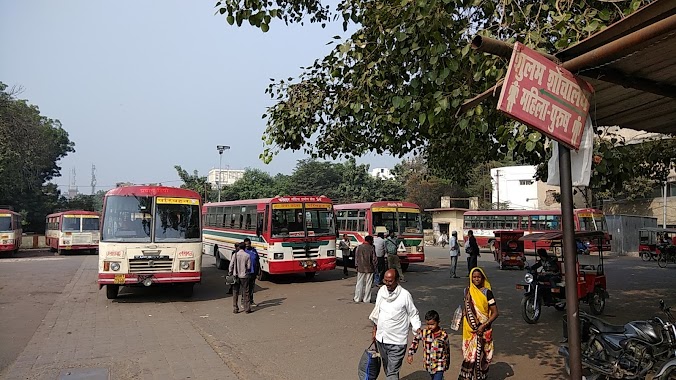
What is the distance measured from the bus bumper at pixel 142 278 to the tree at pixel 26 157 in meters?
22.6

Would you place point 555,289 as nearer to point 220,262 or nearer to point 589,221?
point 220,262

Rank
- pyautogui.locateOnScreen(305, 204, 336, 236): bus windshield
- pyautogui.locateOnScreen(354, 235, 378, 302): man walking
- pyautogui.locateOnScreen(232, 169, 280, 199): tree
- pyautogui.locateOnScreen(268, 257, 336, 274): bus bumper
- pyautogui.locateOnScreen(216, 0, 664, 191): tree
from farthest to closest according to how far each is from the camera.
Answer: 1. pyautogui.locateOnScreen(232, 169, 280, 199): tree
2. pyautogui.locateOnScreen(305, 204, 336, 236): bus windshield
3. pyautogui.locateOnScreen(268, 257, 336, 274): bus bumper
4. pyautogui.locateOnScreen(354, 235, 378, 302): man walking
5. pyautogui.locateOnScreen(216, 0, 664, 191): tree

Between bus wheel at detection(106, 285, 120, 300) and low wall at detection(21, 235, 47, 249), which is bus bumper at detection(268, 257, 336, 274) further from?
low wall at detection(21, 235, 47, 249)

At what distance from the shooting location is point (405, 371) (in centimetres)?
656

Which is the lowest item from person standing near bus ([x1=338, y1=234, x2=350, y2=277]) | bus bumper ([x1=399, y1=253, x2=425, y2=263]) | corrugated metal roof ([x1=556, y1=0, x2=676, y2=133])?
bus bumper ([x1=399, y1=253, x2=425, y2=263])

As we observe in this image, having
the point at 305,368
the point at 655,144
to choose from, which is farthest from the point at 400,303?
the point at 655,144

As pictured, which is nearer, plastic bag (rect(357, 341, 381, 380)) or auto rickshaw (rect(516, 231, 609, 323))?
plastic bag (rect(357, 341, 381, 380))

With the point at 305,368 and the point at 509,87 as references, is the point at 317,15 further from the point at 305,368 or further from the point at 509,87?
the point at 509,87

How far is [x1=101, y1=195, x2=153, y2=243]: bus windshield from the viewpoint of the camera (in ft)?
38.8

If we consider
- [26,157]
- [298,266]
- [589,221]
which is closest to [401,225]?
[298,266]

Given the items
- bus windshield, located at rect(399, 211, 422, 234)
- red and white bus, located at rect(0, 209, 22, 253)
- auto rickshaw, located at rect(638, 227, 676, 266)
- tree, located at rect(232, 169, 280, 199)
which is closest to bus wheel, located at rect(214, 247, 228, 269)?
bus windshield, located at rect(399, 211, 422, 234)

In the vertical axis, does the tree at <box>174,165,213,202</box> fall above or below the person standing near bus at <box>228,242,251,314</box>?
above

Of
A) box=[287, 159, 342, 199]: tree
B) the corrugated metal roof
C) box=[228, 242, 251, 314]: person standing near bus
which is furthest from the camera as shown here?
box=[287, 159, 342, 199]: tree

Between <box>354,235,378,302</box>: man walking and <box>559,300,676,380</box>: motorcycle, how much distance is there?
5809 millimetres
